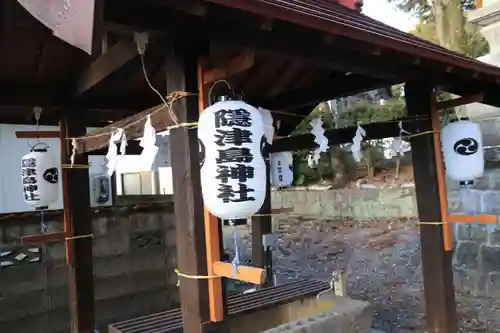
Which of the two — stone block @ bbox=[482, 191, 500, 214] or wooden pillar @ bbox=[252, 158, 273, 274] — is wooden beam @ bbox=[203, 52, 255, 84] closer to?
wooden pillar @ bbox=[252, 158, 273, 274]

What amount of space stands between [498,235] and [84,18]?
6484 millimetres

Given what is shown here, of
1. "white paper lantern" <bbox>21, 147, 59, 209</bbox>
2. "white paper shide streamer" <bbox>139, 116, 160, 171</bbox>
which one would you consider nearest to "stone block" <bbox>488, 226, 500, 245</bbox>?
"white paper shide streamer" <bbox>139, 116, 160, 171</bbox>

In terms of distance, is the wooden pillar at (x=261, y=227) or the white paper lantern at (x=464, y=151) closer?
the white paper lantern at (x=464, y=151)

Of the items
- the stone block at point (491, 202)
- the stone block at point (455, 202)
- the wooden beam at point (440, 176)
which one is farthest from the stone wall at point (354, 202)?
the wooden beam at point (440, 176)

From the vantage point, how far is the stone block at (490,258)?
6.45m

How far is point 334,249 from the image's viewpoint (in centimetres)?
1077

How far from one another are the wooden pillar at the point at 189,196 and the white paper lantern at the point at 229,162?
0.09m

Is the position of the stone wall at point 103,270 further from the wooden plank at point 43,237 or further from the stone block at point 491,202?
the stone block at point 491,202

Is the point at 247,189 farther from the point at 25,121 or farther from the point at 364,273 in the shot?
the point at 364,273

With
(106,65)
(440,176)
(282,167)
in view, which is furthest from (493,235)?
(106,65)

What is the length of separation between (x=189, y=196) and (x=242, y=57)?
908mm

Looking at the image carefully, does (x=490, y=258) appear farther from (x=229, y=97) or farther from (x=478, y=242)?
(x=229, y=97)

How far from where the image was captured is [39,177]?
5.07m

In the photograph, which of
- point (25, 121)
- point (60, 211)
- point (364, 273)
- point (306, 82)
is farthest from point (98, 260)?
point (364, 273)
